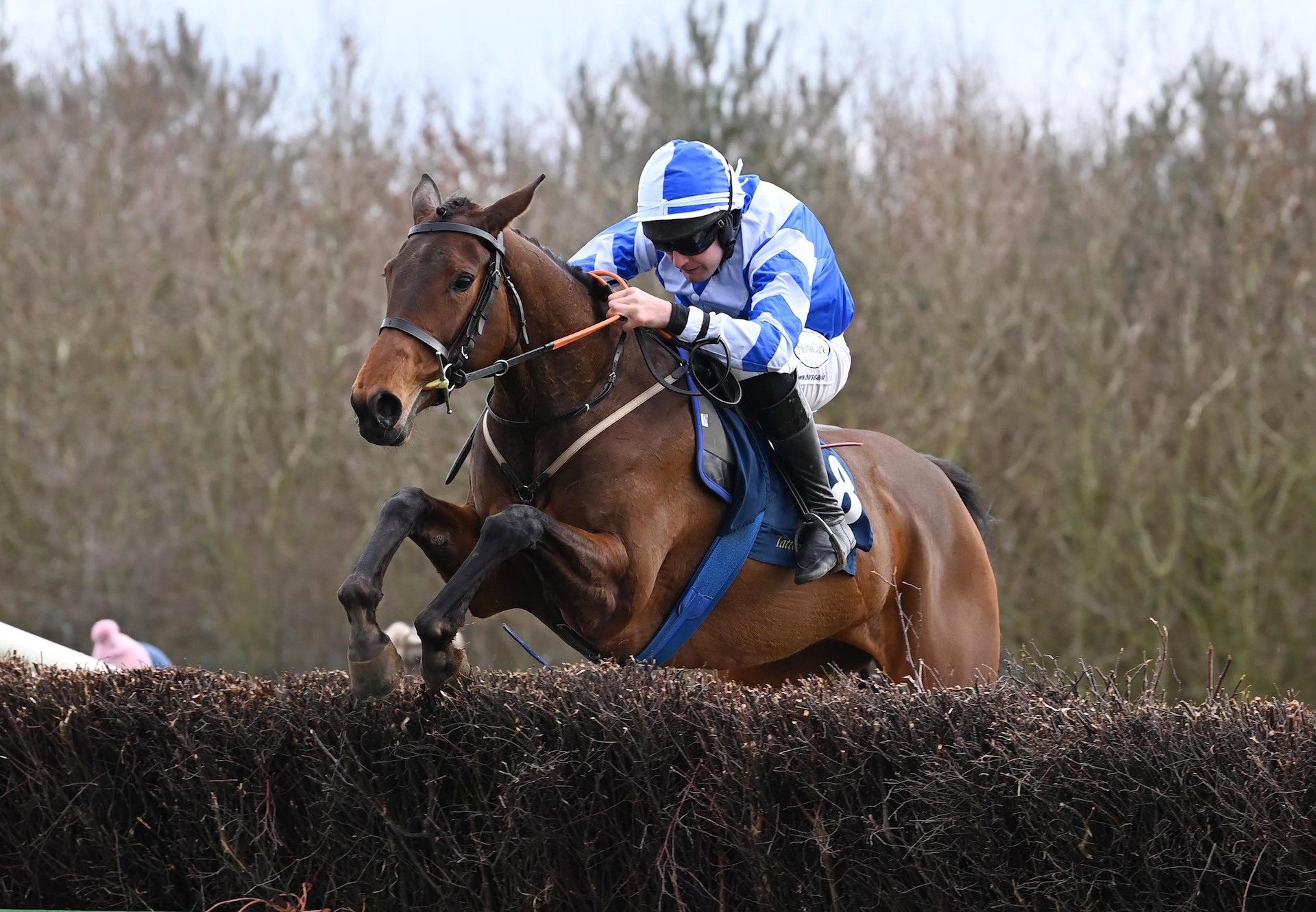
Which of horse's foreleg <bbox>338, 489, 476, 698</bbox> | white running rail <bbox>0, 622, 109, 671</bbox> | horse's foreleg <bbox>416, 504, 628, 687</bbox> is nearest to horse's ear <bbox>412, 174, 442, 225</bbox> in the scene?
horse's foreleg <bbox>338, 489, 476, 698</bbox>

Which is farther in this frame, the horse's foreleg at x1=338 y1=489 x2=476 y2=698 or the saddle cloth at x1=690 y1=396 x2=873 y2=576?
the saddle cloth at x1=690 y1=396 x2=873 y2=576

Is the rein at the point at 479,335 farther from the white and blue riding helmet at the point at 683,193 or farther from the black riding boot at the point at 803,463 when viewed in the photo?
the black riding boot at the point at 803,463

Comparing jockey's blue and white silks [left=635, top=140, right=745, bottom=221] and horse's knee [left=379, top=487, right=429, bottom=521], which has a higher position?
jockey's blue and white silks [left=635, top=140, right=745, bottom=221]

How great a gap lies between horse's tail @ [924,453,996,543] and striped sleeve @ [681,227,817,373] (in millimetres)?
1970

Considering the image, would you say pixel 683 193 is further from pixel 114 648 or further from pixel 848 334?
pixel 848 334

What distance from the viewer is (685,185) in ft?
15.8

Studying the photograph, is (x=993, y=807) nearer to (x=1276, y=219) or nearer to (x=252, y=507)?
(x=1276, y=219)

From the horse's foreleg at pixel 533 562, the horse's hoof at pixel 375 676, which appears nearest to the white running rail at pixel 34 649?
the horse's hoof at pixel 375 676

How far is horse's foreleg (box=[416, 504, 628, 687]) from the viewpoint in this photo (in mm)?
4074

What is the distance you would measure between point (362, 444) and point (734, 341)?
53.9 feet

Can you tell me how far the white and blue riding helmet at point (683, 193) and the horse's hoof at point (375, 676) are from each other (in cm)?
164

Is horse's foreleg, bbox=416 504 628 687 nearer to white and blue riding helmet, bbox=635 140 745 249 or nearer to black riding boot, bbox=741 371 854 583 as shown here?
black riding boot, bbox=741 371 854 583

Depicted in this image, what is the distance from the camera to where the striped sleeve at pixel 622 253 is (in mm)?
5398

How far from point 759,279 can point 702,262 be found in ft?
0.66
